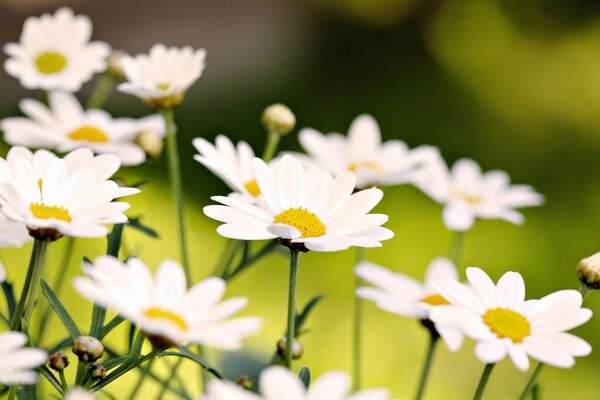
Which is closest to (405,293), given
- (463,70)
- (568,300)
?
(568,300)

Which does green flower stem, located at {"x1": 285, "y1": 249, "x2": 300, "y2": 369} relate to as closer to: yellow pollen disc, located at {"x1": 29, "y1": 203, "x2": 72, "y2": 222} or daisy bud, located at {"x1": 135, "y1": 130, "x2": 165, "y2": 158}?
yellow pollen disc, located at {"x1": 29, "y1": 203, "x2": 72, "y2": 222}

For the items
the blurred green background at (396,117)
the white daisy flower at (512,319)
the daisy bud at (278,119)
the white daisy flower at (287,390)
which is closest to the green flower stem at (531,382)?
the white daisy flower at (512,319)

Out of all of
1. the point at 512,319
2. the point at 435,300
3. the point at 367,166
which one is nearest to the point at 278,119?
the point at 367,166

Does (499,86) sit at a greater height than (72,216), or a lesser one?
greater

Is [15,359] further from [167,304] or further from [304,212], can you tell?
[304,212]

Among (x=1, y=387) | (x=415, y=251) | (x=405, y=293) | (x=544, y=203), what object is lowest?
(x=1, y=387)

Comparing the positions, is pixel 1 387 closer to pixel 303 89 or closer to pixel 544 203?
pixel 544 203

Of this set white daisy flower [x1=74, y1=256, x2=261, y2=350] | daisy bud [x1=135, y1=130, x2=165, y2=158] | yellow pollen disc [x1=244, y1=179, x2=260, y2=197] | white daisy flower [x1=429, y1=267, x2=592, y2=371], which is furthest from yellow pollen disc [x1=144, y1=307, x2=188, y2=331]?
daisy bud [x1=135, y1=130, x2=165, y2=158]

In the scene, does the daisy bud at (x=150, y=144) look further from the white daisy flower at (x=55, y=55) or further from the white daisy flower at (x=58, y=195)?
the white daisy flower at (x=58, y=195)
